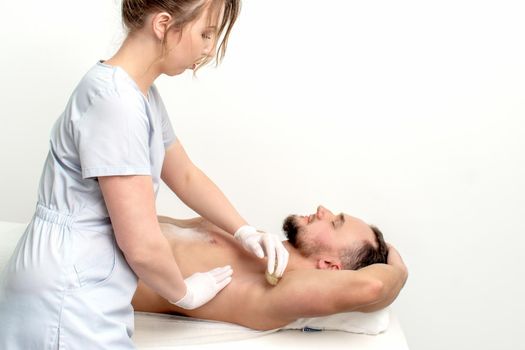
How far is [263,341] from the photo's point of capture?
186 cm

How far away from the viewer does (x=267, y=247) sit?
1910 mm

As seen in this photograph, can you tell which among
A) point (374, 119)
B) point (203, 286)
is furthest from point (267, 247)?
point (374, 119)

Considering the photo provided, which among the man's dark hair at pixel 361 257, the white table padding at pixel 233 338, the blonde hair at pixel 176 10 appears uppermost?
the blonde hair at pixel 176 10

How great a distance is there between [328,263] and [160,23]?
3.17 ft

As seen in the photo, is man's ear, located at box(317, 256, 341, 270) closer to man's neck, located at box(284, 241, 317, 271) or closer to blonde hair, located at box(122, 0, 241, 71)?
man's neck, located at box(284, 241, 317, 271)

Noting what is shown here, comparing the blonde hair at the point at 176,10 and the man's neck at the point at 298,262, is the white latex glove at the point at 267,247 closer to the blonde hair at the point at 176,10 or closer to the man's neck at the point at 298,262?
the man's neck at the point at 298,262

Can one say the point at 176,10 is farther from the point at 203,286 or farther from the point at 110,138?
the point at 203,286

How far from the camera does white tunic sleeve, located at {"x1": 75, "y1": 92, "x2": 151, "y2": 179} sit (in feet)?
4.46

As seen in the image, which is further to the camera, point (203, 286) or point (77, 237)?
point (203, 286)

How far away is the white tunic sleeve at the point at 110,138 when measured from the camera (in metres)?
1.36

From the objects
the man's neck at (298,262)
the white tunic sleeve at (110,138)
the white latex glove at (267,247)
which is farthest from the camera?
the man's neck at (298,262)

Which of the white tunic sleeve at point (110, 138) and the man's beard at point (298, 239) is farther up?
the white tunic sleeve at point (110, 138)

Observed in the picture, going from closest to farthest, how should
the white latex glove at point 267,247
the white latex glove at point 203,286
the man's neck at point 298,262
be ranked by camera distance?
the white latex glove at point 203,286 < the white latex glove at point 267,247 < the man's neck at point 298,262

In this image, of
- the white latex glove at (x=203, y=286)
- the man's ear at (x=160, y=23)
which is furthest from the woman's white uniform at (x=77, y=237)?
the white latex glove at (x=203, y=286)
